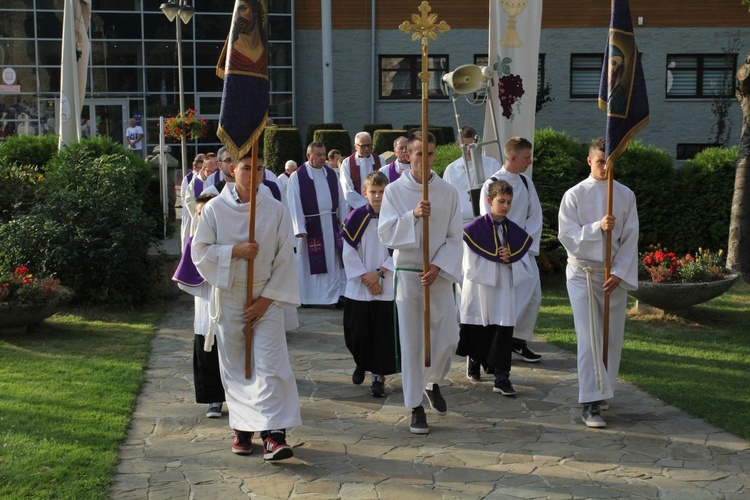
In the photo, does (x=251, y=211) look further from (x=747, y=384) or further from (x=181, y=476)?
(x=747, y=384)

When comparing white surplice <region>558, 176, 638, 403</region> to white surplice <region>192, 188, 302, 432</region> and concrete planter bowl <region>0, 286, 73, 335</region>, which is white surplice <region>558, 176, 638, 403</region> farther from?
concrete planter bowl <region>0, 286, 73, 335</region>

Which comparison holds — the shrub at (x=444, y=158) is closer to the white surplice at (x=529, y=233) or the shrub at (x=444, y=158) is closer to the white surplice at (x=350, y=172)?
the white surplice at (x=350, y=172)

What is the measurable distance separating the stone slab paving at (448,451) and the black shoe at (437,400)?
0.07 metres

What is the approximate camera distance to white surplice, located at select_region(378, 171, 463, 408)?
7102mm

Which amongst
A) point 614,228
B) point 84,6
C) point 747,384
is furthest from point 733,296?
point 84,6

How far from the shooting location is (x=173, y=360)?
9148mm

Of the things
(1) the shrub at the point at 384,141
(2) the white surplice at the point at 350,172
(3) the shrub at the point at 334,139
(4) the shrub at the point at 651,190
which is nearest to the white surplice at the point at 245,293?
(2) the white surplice at the point at 350,172

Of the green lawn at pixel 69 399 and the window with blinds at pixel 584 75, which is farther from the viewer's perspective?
the window with blinds at pixel 584 75

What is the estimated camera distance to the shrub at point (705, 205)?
14758mm

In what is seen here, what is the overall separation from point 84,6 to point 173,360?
8408 mm

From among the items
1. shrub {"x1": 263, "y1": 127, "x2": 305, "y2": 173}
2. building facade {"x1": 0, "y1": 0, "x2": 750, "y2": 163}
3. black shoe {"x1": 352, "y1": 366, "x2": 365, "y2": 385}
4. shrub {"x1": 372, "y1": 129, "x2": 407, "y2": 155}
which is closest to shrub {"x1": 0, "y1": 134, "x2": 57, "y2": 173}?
shrub {"x1": 372, "y1": 129, "x2": 407, "y2": 155}

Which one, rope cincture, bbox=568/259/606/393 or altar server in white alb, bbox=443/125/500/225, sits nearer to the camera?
rope cincture, bbox=568/259/606/393

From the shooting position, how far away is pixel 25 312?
9758 mm

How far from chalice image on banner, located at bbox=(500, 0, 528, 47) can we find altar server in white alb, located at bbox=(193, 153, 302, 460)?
5.21 m
